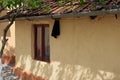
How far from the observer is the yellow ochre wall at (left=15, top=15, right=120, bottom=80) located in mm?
9695

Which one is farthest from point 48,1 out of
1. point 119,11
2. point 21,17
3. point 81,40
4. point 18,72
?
point 119,11

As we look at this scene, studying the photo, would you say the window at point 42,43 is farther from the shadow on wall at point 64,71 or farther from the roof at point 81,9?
the roof at point 81,9

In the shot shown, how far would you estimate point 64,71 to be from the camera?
1203 cm

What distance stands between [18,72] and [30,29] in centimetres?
233

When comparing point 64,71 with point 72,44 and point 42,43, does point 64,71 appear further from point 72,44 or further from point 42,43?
point 42,43

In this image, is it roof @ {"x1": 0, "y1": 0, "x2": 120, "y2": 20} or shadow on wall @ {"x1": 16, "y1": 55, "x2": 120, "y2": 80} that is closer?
roof @ {"x1": 0, "y1": 0, "x2": 120, "y2": 20}

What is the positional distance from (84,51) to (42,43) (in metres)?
3.37

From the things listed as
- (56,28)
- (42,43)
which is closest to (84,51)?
(56,28)

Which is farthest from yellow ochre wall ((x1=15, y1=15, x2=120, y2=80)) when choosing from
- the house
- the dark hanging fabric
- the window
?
the window

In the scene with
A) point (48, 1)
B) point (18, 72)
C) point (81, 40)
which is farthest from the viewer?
point (18, 72)

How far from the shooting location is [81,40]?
1108 cm

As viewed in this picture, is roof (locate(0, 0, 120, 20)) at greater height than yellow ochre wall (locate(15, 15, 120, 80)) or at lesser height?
greater

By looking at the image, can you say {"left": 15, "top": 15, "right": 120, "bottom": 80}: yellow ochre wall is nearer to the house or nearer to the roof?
the house

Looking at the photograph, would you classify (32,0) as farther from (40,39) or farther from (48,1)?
(40,39)
